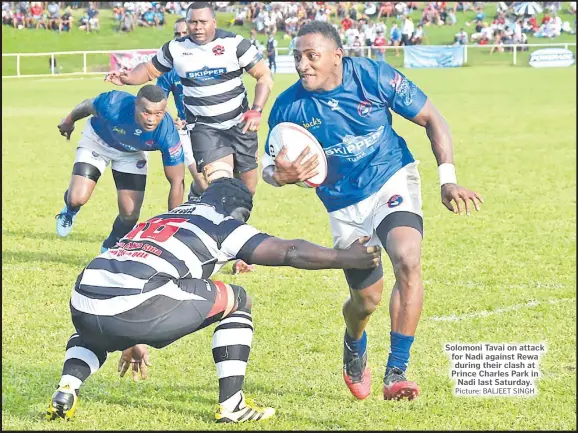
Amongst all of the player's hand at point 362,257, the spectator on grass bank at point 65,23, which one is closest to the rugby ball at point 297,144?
the player's hand at point 362,257

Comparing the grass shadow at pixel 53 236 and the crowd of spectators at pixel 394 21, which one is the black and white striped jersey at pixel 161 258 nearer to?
the grass shadow at pixel 53 236

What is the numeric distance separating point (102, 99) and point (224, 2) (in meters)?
46.7

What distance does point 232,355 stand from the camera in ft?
18.9

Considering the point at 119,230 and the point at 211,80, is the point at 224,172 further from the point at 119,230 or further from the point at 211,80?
the point at 119,230

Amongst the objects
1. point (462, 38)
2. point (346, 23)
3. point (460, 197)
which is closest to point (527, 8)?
point (462, 38)

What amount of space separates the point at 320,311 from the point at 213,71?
3.16 m

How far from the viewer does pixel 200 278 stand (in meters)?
5.62

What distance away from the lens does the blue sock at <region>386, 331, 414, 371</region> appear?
5.97 m

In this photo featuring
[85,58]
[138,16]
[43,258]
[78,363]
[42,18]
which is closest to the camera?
[78,363]

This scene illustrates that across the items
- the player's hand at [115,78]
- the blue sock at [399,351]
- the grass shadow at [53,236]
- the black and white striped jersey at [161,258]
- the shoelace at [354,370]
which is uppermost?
the player's hand at [115,78]

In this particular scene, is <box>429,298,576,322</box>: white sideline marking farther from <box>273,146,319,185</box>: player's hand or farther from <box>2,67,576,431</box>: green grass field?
<box>273,146,319,185</box>: player's hand

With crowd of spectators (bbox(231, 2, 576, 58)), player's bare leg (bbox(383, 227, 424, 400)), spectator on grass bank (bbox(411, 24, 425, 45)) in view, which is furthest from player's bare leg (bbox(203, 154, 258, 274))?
spectator on grass bank (bbox(411, 24, 425, 45))

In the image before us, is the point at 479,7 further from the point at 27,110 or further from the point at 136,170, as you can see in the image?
the point at 136,170

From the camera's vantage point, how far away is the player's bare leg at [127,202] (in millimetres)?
9938
